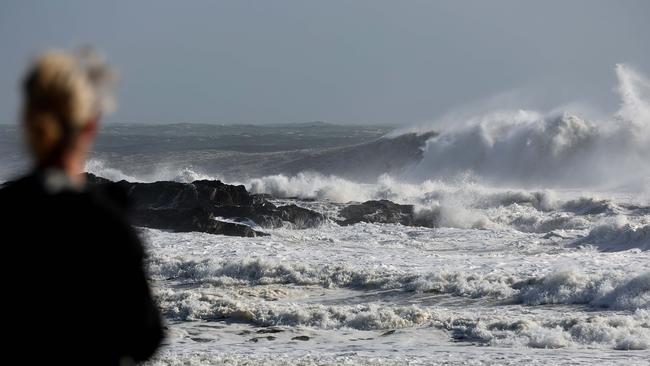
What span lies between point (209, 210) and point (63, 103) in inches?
892

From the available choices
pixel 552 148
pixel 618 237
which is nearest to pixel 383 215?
pixel 618 237

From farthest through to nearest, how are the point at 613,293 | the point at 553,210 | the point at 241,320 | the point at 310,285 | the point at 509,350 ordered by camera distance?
the point at 553,210
the point at 310,285
the point at 613,293
the point at 241,320
the point at 509,350

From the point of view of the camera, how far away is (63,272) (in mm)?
2123

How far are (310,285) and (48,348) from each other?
14.2 m

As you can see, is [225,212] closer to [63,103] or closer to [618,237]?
[618,237]

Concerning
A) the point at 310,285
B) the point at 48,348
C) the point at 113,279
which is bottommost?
the point at 310,285

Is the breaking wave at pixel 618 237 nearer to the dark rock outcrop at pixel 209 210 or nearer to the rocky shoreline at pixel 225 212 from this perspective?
the rocky shoreline at pixel 225 212

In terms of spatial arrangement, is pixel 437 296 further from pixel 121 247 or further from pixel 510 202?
pixel 510 202

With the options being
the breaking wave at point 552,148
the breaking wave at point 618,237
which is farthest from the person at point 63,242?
the breaking wave at point 552,148

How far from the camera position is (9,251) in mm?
2148

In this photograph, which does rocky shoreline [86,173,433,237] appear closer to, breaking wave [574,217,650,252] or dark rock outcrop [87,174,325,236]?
dark rock outcrop [87,174,325,236]

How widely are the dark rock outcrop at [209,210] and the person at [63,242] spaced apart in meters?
20.0

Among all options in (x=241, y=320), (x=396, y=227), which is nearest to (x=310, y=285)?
(x=241, y=320)

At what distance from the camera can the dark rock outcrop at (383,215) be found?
27.4 meters
